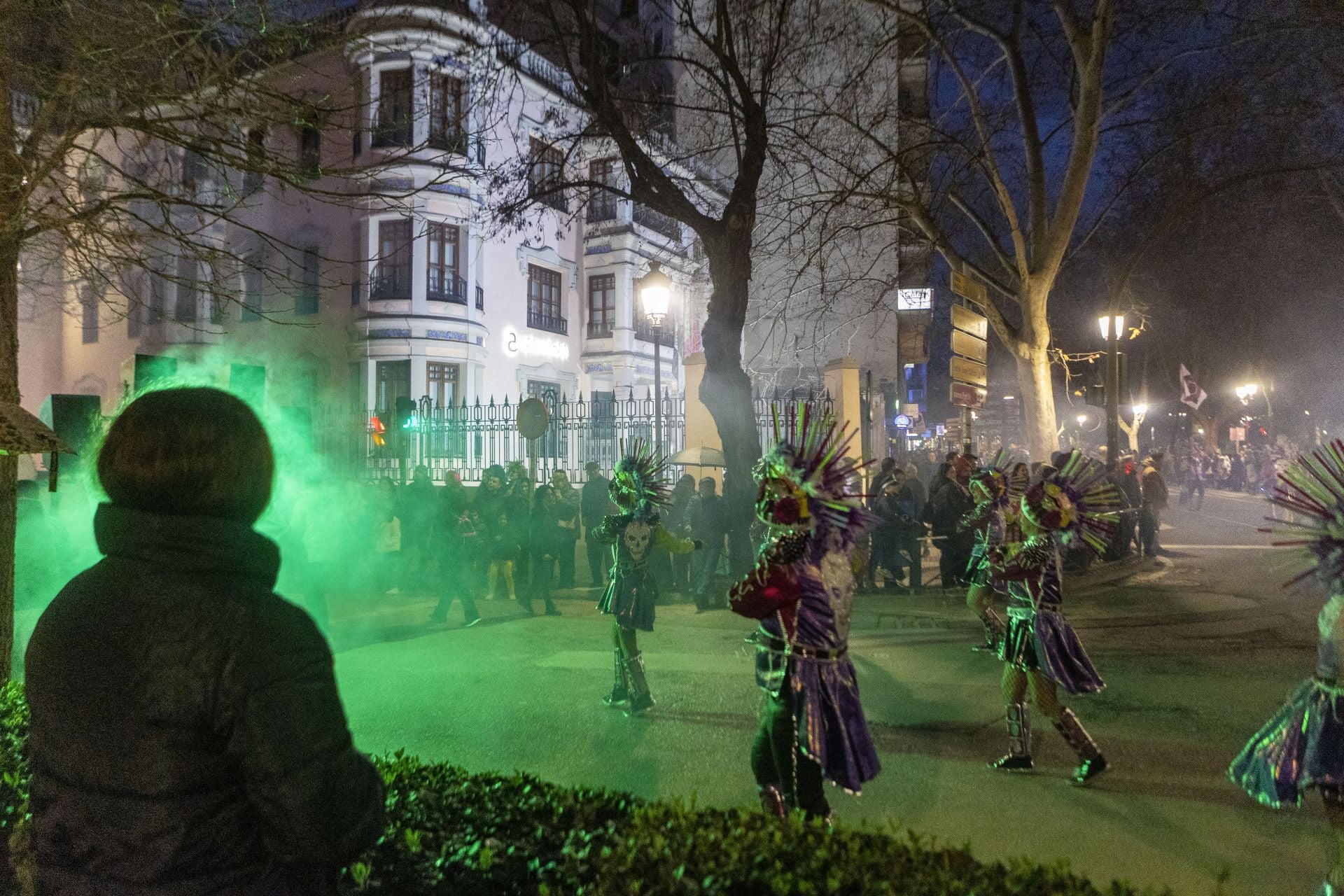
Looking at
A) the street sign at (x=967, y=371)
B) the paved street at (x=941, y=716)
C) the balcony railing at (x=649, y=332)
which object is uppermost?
the balcony railing at (x=649, y=332)

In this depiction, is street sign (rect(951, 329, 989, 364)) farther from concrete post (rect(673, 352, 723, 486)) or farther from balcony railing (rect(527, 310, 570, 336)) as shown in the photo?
balcony railing (rect(527, 310, 570, 336))

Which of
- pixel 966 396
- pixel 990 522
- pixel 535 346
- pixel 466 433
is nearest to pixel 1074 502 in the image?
pixel 990 522

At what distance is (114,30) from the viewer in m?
5.57

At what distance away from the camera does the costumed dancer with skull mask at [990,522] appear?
7.55 m

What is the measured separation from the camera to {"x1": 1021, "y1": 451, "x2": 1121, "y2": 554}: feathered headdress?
5727 millimetres

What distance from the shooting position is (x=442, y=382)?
27.1 metres

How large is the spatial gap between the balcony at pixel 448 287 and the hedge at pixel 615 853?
24.6 metres

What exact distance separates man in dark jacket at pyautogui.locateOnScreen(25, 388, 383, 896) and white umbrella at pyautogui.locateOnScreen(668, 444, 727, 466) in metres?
13.3

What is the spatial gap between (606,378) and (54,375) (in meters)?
22.0

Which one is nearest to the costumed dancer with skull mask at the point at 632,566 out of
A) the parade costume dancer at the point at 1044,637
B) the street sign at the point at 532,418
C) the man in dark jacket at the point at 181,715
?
the parade costume dancer at the point at 1044,637

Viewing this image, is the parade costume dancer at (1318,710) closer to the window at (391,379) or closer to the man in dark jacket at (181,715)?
the man in dark jacket at (181,715)

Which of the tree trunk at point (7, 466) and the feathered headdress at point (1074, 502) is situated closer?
the tree trunk at point (7, 466)

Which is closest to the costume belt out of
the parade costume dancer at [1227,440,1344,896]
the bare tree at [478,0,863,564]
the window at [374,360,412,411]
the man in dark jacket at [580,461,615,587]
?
the parade costume dancer at [1227,440,1344,896]

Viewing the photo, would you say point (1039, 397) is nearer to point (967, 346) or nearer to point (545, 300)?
point (967, 346)
